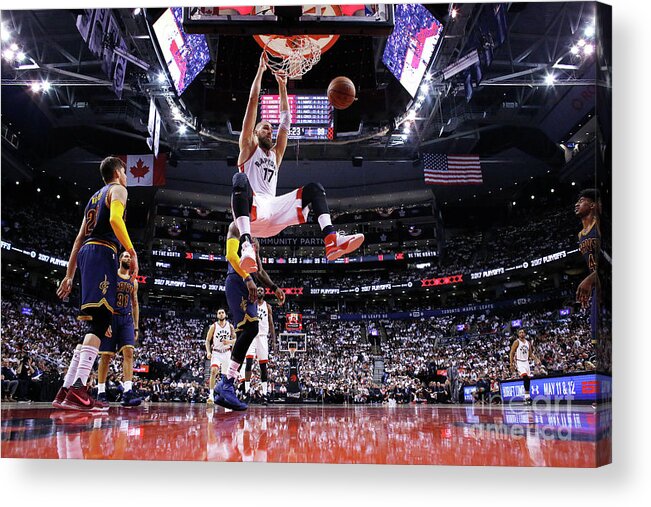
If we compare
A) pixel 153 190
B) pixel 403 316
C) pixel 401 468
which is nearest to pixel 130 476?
pixel 401 468

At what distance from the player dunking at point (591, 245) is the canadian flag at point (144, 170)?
6667mm

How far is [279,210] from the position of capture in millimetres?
7969

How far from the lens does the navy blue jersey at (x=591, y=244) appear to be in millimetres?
6723

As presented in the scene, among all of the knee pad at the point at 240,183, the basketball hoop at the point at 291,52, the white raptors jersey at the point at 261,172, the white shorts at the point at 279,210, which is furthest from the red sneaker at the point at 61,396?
the basketball hoop at the point at 291,52

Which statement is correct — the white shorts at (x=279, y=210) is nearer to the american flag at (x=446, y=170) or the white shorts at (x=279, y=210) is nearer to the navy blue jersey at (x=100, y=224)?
the navy blue jersey at (x=100, y=224)

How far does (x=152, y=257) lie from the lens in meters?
12.1

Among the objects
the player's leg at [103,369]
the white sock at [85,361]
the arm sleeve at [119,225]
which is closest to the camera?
the white sock at [85,361]

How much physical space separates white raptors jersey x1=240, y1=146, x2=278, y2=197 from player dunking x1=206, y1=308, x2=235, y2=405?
2671 millimetres

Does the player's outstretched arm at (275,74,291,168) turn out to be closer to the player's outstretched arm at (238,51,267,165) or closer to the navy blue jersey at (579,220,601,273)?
the player's outstretched arm at (238,51,267,165)

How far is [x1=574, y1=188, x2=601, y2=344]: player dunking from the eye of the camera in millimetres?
6672

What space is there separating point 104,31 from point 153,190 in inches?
105

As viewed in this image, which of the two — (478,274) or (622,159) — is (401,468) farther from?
(478,274)

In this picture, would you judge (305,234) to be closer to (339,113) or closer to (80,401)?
(339,113)

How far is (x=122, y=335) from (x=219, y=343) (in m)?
2.12
